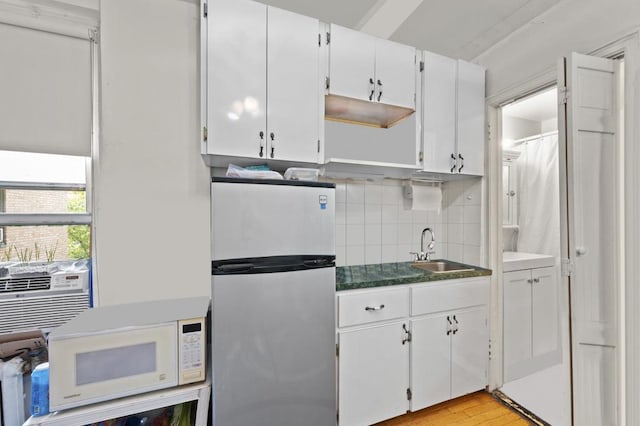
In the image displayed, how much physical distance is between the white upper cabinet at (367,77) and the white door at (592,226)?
0.86m

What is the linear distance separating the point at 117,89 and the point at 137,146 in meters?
0.34

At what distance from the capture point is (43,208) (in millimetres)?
1533

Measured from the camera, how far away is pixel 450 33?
192cm

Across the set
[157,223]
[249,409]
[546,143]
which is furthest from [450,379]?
[546,143]

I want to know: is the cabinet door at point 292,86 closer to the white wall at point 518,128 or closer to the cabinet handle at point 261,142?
the cabinet handle at point 261,142

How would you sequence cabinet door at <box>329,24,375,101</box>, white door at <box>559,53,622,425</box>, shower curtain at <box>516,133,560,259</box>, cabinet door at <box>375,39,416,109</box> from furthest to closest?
shower curtain at <box>516,133,560,259</box> < cabinet door at <box>375,39,416,109</box> < cabinet door at <box>329,24,375,101</box> < white door at <box>559,53,622,425</box>

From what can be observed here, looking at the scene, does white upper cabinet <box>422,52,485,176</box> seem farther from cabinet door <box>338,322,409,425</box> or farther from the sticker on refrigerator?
cabinet door <box>338,322,409,425</box>

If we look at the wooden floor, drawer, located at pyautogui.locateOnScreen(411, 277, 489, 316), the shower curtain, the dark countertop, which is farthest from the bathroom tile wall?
the shower curtain

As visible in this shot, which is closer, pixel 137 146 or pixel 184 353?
pixel 184 353

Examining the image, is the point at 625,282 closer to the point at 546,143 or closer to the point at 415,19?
the point at 415,19

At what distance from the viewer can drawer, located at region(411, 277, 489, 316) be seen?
5.83ft

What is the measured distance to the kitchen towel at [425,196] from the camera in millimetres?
2326

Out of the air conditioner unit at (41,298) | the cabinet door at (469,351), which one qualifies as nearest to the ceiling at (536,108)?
the cabinet door at (469,351)

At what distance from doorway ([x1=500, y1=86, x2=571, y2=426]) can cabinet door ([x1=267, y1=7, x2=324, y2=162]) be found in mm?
1488
